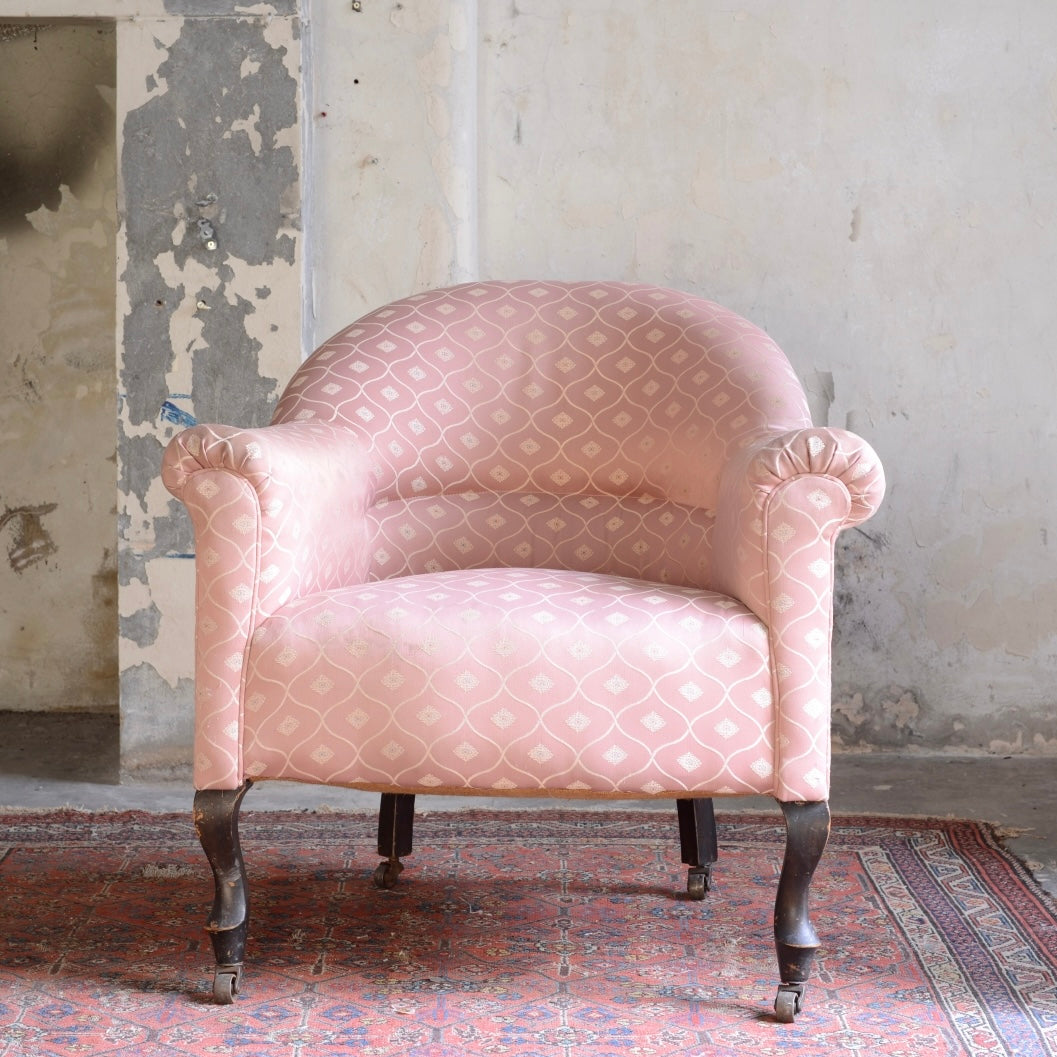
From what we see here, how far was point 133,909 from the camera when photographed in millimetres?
2168

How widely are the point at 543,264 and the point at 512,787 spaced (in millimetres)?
1858

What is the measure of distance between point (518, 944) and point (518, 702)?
1.64 ft

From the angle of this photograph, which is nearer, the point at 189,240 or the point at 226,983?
the point at 226,983

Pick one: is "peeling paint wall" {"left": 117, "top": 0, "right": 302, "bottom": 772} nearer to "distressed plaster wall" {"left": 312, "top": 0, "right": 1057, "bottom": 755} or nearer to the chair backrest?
"distressed plaster wall" {"left": 312, "top": 0, "right": 1057, "bottom": 755}

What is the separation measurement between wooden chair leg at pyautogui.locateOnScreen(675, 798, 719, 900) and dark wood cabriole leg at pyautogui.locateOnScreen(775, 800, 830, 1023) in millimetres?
438

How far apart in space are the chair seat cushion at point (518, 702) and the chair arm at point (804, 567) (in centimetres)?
3

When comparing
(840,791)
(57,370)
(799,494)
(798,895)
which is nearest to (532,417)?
(799,494)

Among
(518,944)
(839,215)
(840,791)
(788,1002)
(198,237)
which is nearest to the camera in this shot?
(788,1002)

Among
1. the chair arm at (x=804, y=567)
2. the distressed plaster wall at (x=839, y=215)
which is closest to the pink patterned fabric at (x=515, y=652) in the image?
the chair arm at (x=804, y=567)

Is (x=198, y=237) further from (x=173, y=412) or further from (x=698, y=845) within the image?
(x=698, y=845)

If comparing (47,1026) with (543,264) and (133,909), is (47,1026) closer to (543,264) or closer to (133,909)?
(133,909)

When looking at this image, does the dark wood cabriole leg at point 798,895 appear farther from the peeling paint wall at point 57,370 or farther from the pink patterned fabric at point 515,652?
the peeling paint wall at point 57,370

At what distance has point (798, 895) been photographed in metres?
1.79

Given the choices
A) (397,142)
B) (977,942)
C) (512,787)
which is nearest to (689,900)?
(977,942)
